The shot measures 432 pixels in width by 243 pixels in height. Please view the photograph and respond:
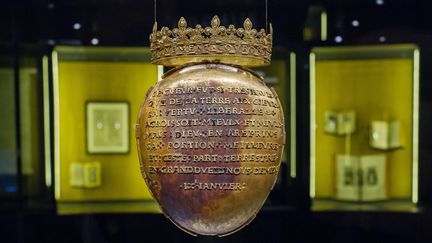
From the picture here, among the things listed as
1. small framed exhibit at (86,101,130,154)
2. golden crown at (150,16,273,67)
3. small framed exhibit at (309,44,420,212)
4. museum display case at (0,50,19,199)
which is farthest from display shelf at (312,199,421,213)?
museum display case at (0,50,19,199)

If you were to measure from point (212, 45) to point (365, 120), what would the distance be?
1935mm

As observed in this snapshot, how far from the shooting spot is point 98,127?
13.0 feet

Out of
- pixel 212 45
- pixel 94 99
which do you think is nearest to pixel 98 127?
pixel 94 99

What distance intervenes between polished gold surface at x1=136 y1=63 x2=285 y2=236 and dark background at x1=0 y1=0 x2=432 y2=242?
155cm

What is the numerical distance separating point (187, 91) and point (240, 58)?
285mm

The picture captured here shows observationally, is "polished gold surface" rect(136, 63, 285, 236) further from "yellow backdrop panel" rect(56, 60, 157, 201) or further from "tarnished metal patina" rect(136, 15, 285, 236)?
"yellow backdrop panel" rect(56, 60, 157, 201)

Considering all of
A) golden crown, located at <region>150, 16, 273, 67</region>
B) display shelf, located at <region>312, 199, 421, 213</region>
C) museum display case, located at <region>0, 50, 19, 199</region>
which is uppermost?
golden crown, located at <region>150, 16, 273, 67</region>

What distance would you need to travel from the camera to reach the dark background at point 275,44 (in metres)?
3.90

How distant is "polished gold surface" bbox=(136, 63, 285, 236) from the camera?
2.30 metres

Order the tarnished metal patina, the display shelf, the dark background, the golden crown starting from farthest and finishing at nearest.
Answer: the display shelf, the dark background, the golden crown, the tarnished metal patina

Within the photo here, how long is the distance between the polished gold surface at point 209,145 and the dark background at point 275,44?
155 centimetres

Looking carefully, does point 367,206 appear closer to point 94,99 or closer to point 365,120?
point 365,120

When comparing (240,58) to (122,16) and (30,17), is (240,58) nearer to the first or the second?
(122,16)

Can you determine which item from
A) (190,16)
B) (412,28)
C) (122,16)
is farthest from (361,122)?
(122,16)
